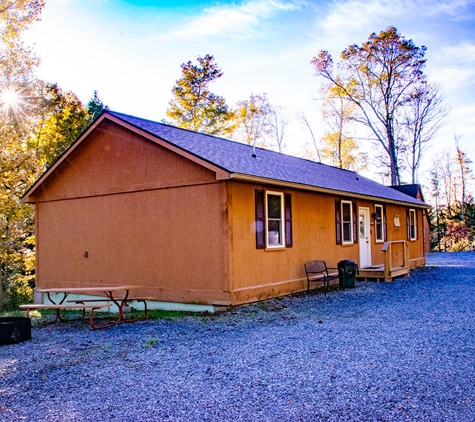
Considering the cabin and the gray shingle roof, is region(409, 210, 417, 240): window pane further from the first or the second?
the gray shingle roof

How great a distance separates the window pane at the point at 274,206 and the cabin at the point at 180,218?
0.02 metres

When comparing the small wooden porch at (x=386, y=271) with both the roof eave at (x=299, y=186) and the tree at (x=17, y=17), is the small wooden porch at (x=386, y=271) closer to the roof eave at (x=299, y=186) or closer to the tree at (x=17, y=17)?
the roof eave at (x=299, y=186)

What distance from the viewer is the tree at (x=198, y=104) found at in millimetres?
29641

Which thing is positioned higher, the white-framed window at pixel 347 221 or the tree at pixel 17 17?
the tree at pixel 17 17

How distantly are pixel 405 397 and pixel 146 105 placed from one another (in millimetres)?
31527

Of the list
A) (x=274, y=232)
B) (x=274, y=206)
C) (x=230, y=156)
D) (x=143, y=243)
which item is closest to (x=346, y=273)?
(x=274, y=232)

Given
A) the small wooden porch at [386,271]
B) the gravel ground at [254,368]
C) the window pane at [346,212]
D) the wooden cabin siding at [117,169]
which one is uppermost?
the wooden cabin siding at [117,169]

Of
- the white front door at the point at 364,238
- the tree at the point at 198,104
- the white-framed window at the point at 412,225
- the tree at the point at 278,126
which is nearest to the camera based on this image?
the white front door at the point at 364,238

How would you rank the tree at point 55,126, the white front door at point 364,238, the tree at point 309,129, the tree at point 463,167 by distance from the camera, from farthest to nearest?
the tree at point 463,167, the tree at point 309,129, the tree at point 55,126, the white front door at point 364,238

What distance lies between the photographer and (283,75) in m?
23.6

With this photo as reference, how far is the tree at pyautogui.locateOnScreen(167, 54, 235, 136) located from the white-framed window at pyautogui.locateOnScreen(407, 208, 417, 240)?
1413cm

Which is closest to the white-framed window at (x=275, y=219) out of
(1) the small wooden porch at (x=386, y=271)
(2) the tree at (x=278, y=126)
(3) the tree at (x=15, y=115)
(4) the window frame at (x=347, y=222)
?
(4) the window frame at (x=347, y=222)

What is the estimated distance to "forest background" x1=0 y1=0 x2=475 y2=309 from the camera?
686 inches

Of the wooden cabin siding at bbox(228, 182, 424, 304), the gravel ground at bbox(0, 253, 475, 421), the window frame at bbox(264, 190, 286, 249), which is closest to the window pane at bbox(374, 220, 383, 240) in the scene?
the wooden cabin siding at bbox(228, 182, 424, 304)
